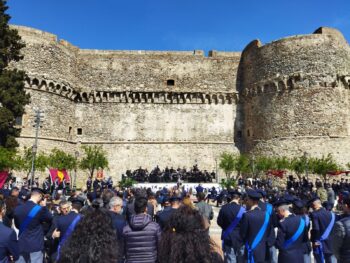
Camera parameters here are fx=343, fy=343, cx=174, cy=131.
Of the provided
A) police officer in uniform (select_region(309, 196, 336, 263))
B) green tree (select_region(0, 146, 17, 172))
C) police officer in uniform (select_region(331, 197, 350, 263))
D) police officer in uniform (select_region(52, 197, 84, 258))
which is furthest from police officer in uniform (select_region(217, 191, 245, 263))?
green tree (select_region(0, 146, 17, 172))

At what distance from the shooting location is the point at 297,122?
24641mm

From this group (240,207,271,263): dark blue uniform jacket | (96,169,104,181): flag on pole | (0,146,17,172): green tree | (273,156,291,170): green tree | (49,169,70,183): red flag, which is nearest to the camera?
(240,207,271,263): dark blue uniform jacket

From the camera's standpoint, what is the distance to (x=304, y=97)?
24719 millimetres

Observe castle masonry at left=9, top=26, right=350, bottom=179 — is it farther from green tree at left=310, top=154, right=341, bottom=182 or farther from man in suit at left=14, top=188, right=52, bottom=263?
man in suit at left=14, top=188, right=52, bottom=263

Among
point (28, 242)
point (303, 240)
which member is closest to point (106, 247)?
point (28, 242)

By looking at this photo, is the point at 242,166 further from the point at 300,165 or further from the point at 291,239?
the point at 291,239

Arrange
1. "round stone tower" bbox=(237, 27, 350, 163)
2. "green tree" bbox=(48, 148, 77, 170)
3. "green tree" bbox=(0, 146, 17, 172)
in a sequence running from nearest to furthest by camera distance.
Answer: "green tree" bbox=(0, 146, 17, 172)
"green tree" bbox=(48, 148, 77, 170)
"round stone tower" bbox=(237, 27, 350, 163)

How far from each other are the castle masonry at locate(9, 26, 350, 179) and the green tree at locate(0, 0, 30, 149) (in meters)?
6.79

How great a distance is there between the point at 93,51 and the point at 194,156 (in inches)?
481

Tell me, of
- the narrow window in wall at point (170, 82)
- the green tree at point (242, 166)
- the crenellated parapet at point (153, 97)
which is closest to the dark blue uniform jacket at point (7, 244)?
the green tree at point (242, 166)

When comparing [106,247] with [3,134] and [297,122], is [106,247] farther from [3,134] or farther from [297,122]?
[297,122]

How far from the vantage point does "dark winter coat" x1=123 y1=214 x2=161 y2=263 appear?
3.19 m

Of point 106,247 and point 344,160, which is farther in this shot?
point 344,160

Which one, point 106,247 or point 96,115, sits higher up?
point 96,115
